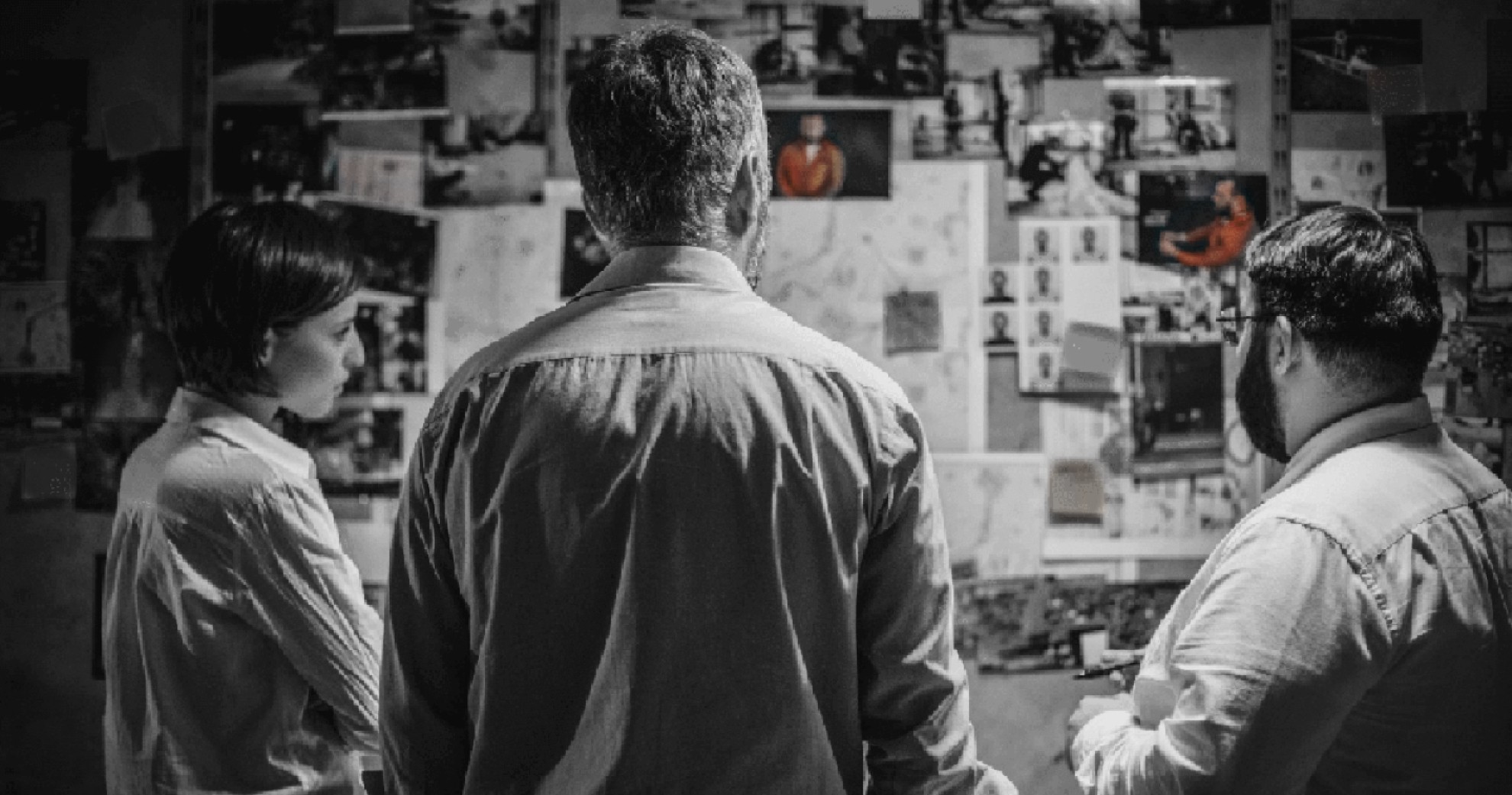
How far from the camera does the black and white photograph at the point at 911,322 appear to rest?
8.77ft

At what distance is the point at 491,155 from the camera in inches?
106

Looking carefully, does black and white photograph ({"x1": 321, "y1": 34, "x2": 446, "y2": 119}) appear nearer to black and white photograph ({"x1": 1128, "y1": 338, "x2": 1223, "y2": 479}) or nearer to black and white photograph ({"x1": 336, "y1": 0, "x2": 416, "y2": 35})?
black and white photograph ({"x1": 336, "y1": 0, "x2": 416, "y2": 35})

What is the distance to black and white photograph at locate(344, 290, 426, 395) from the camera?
8.87ft

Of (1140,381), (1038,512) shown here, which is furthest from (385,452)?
(1140,381)

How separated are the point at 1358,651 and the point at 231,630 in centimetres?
138

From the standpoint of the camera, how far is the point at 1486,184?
267 cm

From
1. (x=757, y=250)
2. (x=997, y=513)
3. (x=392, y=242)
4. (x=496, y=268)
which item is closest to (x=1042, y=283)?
(x=997, y=513)

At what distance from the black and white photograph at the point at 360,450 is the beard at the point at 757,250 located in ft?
5.40

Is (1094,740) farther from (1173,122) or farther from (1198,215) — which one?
(1173,122)

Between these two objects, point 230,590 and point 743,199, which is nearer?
point 743,199

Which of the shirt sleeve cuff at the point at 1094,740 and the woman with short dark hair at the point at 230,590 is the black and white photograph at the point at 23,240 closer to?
Result: the woman with short dark hair at the point at 230,590

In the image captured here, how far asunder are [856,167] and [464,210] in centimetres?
86

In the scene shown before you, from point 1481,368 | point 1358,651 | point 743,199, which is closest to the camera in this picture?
point 743,199

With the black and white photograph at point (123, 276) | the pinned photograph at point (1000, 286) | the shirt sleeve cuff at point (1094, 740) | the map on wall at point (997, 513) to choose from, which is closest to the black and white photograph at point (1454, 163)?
the pinned photograph at point (1000, 286)
